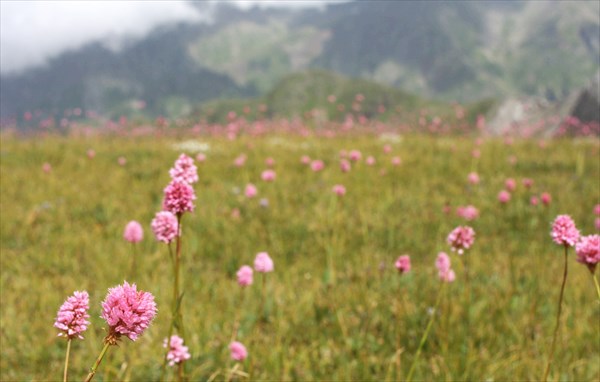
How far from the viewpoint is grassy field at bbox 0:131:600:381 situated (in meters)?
2.76

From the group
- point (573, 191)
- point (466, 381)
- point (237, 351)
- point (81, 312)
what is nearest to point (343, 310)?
point (466, 381)

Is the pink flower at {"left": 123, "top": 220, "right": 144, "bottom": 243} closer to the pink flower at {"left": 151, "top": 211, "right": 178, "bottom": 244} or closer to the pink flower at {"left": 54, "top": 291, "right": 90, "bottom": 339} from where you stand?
the pink flower at {"left": 151, "top": 211, "right": 178, "bottom": 244}

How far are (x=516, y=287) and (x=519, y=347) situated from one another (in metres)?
1.05

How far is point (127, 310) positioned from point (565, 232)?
4.62 ft

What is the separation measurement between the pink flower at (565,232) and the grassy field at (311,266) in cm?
86

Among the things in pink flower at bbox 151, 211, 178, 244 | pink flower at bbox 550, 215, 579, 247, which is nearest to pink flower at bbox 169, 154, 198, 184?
pink flower at bbox 151, 211, 178, 244

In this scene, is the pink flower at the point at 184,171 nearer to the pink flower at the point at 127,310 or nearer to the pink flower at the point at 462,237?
the pink flower at the point at 127,310

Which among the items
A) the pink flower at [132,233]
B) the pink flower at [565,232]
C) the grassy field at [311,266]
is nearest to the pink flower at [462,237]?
the pink flower at [565,232]

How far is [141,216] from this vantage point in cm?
516

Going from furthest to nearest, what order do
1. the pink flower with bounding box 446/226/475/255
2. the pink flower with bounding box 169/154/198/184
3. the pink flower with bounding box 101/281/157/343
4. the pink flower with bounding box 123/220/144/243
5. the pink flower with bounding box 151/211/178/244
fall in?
1. the pink flower with bounding box 123/220/144/243
2. the pink flower with bounding box 446/226/475/255
3. the pink flower with bounding box 151/211/178/244
4. the pink flower with bounding box 169/154/198/184
5. the pink flower with bounding box 101/281/157/343

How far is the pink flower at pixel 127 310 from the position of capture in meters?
0.95

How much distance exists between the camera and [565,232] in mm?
1653

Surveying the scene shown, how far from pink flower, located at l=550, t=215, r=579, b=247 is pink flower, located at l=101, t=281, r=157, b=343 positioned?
1.33 metres

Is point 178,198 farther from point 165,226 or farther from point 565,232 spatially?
point 565,232
